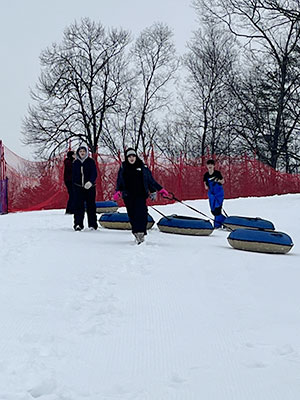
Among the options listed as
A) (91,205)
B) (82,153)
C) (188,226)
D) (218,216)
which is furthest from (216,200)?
(82,153)

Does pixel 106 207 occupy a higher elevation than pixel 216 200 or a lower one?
lower

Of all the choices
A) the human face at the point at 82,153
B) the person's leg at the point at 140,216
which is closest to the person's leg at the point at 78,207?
the human face at the point at 82,153

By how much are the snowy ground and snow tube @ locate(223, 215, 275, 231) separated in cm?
243

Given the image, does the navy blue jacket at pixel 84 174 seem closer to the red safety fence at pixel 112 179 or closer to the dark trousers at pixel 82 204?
the dark trousers at pixel 82 204

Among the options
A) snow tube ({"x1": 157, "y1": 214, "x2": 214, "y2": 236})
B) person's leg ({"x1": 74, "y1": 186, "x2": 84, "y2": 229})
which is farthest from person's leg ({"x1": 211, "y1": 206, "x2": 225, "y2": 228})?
person's leg ({"x1": 74, "y1": 186, "x2": 84, "y2": 229})

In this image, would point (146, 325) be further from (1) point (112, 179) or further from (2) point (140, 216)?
(1) point (112, 179)

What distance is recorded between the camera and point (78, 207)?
991 cm

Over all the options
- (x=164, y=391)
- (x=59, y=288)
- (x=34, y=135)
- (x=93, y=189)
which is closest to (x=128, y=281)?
(x=59, y=288)

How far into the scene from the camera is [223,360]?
125 inches

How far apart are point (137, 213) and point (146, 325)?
4408 millimetres

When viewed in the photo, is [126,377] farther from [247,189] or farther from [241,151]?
[241,151]

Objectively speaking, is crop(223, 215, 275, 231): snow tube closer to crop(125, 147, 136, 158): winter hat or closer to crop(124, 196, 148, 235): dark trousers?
crop(124, 196, 148, 235): dark trousers

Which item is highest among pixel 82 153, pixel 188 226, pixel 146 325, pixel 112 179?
pixel 82 153

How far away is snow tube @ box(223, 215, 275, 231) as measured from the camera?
965 centimetres
